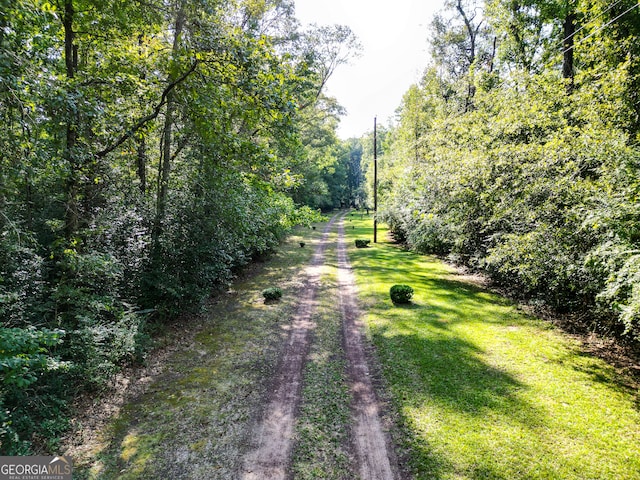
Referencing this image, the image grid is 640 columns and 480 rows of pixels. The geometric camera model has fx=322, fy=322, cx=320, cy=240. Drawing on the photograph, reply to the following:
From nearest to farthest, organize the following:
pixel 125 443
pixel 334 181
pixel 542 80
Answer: pixel 125 443 → pixel 542 80 → pixel 334 181

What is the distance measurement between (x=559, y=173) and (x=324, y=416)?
9.70 metres

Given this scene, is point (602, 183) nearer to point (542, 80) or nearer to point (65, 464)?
point (542, 80)

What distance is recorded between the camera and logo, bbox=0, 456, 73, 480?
185 inches

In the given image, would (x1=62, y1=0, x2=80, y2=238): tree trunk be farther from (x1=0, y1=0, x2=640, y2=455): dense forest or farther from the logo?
the logo

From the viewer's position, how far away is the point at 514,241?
10.6 meters

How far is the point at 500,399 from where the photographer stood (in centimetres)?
709

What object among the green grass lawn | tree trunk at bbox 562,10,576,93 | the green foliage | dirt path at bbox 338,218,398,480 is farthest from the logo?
tree trunk at bbox 562,10,576,93

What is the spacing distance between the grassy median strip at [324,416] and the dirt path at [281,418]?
0.18 metres

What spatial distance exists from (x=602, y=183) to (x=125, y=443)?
12.0 metres

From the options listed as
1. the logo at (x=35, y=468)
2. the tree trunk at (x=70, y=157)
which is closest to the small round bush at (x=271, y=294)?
the tree trunk at (x=70, y=157)

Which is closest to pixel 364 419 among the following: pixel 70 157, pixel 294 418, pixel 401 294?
pixel 294 418

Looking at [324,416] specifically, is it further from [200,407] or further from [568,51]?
[568,51]

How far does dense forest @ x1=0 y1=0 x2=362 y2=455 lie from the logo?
0.58 feet

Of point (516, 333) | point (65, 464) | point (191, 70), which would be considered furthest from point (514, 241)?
point (65, 464)
